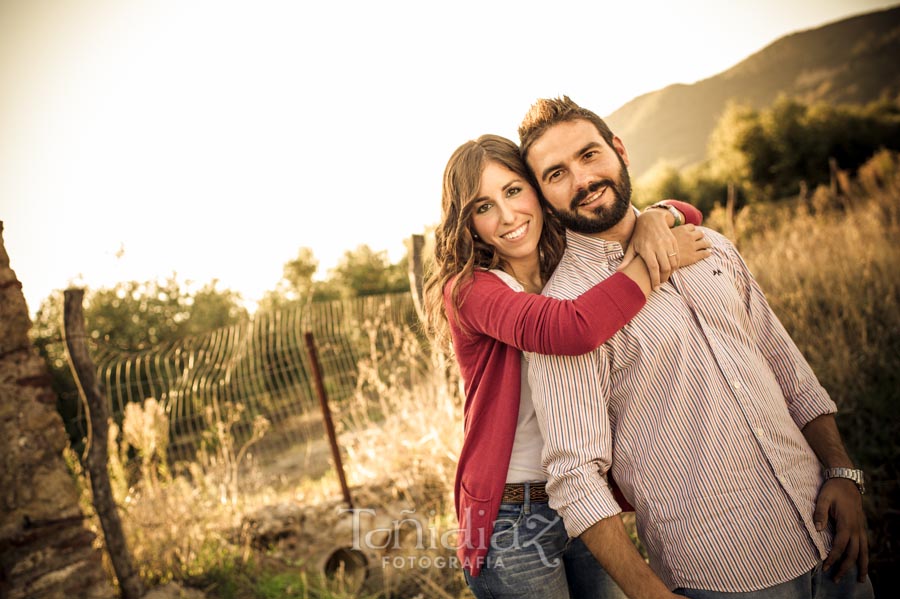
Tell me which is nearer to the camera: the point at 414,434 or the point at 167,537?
the point at 167,537

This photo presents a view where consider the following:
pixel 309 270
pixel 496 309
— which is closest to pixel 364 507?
pixel 496 309

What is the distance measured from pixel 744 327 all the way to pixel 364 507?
3659 mm

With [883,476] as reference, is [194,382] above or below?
above

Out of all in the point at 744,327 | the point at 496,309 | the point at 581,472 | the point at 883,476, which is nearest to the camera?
the point at 581,472

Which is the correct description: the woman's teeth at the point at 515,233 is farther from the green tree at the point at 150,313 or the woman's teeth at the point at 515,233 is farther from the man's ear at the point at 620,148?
the green tree at the point at 150,313

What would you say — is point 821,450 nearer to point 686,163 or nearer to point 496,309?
point 496,309

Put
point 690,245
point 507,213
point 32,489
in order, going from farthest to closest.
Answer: point 32,489 < point 507,213 < point 690,245

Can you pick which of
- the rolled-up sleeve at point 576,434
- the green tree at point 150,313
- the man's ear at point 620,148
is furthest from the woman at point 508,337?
the green tree at point 150,313

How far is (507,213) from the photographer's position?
176 centimetres

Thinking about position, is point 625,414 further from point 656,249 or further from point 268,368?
point 268,368

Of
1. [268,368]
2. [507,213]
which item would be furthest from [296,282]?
[507,213]

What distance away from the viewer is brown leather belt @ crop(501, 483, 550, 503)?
1.55 meters

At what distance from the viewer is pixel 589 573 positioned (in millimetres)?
1730

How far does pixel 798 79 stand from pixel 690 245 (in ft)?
114
